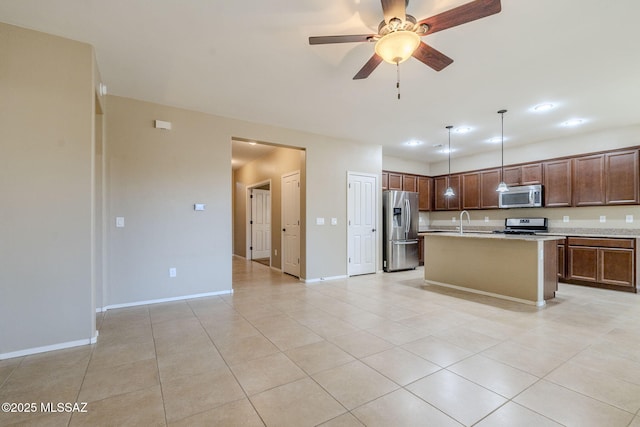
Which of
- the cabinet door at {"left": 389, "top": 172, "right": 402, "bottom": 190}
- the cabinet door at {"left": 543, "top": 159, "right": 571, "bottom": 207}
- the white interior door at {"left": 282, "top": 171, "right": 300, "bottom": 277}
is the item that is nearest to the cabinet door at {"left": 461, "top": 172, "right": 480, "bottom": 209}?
the cabinet door at {"left": 543, "top": 159, "right": 571, "bottom": 207}

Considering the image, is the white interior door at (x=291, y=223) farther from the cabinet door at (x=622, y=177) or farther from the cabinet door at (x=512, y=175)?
the cabinet door at (x=622, y=177)

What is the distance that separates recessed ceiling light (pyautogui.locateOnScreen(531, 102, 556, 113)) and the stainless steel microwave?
2.09 metres

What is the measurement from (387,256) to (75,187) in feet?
17.4

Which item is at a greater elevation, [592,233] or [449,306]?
[592,233]

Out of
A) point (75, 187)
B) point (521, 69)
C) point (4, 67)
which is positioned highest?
point (521, 69)

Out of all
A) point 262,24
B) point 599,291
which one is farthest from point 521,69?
point 599,291

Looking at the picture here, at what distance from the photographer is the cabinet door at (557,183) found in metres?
5.39

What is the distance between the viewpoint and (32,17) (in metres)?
2.33

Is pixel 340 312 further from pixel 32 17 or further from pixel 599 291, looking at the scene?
pixel 599 291

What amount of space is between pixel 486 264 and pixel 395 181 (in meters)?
3.20

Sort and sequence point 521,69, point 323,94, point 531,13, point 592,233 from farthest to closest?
point 592,233 < point 323,94 < point 521,69 < point 531,13

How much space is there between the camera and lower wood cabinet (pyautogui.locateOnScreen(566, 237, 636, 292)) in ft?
14.9

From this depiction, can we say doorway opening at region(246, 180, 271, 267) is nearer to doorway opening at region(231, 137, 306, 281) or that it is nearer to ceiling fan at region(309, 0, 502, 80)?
doorway opening at region(231, 137, 306, 281)

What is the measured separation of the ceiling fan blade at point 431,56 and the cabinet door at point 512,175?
4.79 metres
